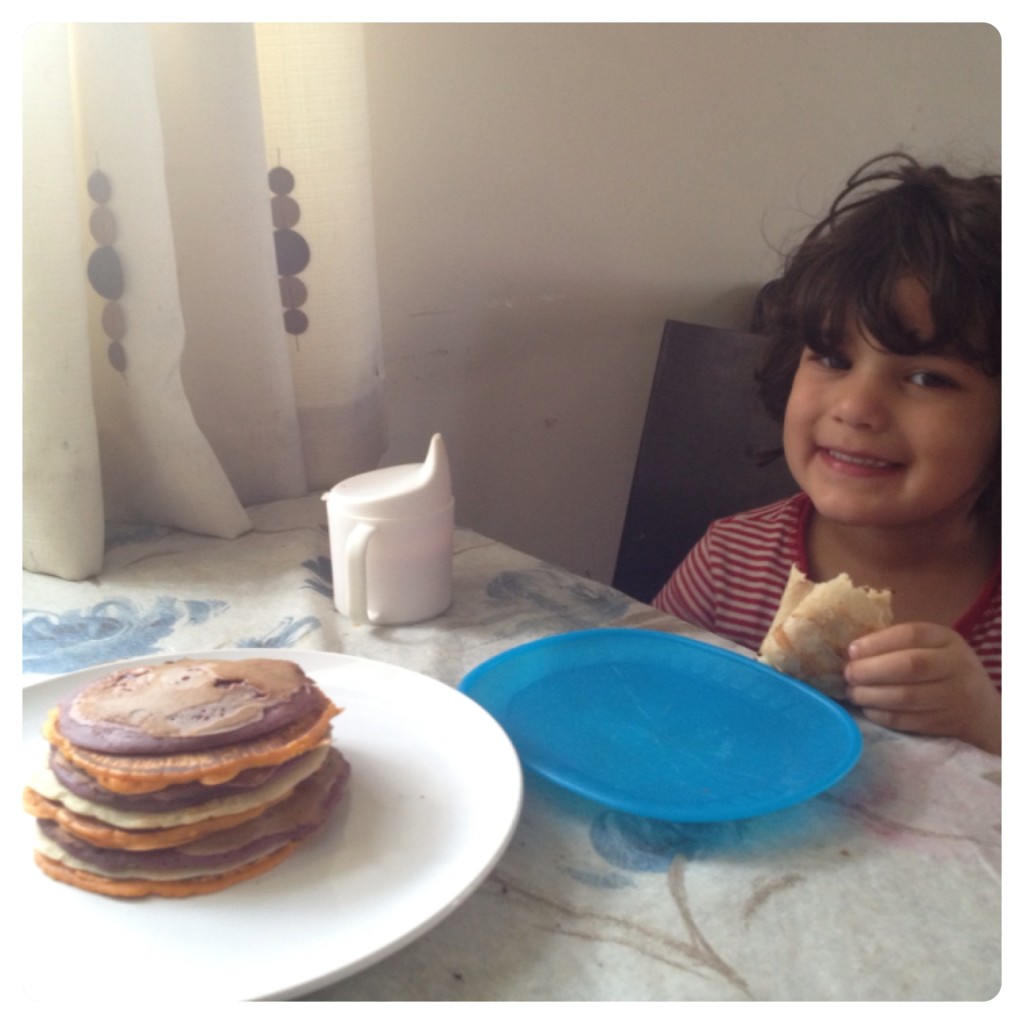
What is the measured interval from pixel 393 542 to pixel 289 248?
14.1 inches

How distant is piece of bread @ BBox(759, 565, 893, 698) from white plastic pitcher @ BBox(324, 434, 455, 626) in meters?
0.24

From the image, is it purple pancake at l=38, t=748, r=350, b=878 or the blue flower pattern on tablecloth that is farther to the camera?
the blue flower pattern on tablecloth

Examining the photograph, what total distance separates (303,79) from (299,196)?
97mm

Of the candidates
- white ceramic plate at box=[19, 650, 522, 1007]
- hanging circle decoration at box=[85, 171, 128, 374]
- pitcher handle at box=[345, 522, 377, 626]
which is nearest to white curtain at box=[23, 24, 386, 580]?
hanging circle decoration at box=[85, 171, 128, 374]

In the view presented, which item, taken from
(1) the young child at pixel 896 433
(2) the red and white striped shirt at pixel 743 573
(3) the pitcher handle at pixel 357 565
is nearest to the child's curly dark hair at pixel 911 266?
(1) the young child at pixel 896 433

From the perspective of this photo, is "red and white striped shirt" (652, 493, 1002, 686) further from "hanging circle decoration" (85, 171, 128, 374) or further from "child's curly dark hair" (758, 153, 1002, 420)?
"hanging circle decoration" (85, 171, 128, 374)

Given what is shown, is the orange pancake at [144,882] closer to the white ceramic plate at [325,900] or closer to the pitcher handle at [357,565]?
the white ceramic plate at [325,900]

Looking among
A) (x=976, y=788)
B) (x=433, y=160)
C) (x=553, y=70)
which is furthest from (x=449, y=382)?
(x=976, y=788)

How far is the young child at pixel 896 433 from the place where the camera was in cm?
67

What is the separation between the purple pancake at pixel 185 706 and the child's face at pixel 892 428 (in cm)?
49

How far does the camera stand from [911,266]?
711 millimetres

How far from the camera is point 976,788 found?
0.47 meters

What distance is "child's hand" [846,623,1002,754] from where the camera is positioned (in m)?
0.52

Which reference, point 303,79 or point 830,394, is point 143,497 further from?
point 830,394
